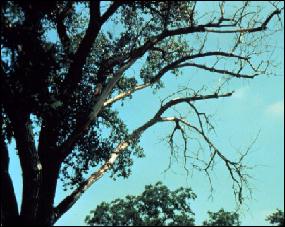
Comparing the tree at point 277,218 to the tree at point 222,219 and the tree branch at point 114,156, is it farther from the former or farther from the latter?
the tree branch at point 114,156

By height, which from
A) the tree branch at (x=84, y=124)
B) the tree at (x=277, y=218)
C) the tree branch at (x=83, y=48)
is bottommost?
the tree branch at (x=84, y=124)

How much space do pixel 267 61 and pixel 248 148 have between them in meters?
3.03

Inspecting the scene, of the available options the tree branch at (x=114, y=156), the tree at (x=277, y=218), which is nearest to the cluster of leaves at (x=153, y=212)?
the tree at (x=277, y=218)

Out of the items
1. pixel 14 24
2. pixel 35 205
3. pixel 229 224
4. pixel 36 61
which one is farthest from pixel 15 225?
pixel 229 224

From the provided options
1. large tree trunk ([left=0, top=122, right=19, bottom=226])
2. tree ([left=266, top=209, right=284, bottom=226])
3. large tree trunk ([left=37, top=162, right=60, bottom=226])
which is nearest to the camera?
large tree trunk ([left=0, top=122, right=19, bottom=226])

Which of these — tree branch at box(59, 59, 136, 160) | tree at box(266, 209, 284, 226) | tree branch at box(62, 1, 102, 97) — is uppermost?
tree at box(266, 209, 284, 226)

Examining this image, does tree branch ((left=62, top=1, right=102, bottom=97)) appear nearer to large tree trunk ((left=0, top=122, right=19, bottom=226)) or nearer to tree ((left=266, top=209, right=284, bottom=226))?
large tree trunk ((left=0, top=122, right=19, bottom=226))

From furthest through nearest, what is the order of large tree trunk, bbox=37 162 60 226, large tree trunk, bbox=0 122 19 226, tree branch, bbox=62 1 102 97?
tree branch, bbox=62 1 102 97, large tree trunk, bbox=37 162 60 226, large tree trunk, bbox=0 122 19 226

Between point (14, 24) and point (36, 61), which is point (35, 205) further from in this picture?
point (14, 24)

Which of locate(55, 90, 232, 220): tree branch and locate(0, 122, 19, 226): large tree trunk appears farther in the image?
locate(55, 90, 232, 220): tree branch

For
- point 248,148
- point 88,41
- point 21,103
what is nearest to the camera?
point 21,103

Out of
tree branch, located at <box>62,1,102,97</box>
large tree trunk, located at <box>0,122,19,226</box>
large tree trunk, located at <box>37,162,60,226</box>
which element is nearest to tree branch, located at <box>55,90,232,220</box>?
large tree trunk, located at <box>37,162,60,226</box>

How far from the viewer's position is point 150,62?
757 inches

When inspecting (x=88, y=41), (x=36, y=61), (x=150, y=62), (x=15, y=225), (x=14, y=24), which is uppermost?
(x=150, y=62)
